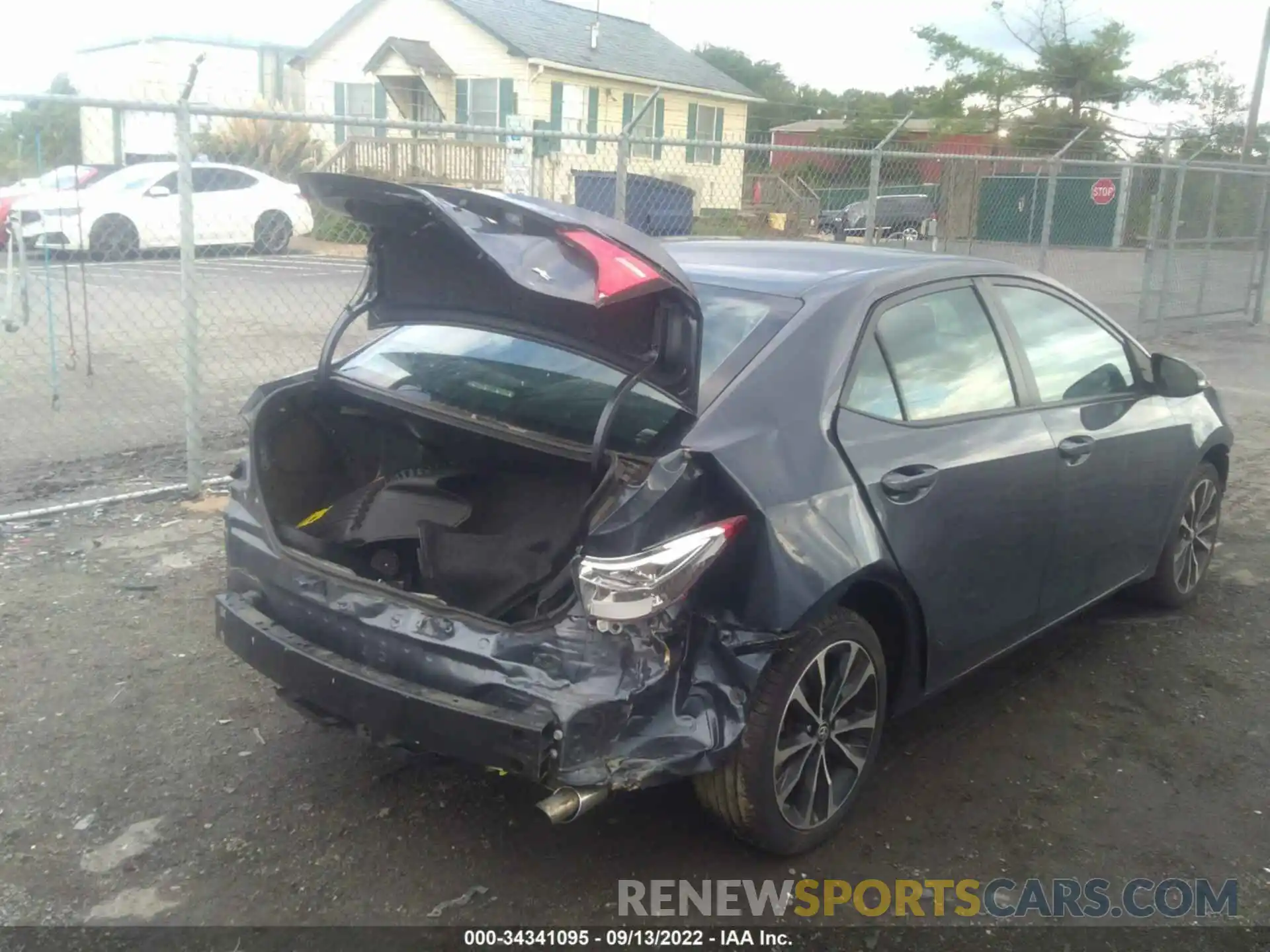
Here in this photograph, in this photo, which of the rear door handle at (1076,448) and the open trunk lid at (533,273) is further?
the rear door handle at (1076,448)

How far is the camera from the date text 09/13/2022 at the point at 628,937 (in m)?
2.80

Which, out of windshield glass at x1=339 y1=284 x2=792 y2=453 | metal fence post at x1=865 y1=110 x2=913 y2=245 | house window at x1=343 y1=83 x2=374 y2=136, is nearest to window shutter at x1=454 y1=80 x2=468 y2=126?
house window at x1=343 y1=83 x2=374 y2=136

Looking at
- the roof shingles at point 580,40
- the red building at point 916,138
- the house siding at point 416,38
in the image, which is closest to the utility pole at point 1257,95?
the red building at point 916,138

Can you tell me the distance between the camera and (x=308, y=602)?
10.2 ft

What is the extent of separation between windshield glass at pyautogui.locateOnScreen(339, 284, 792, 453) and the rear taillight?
1.14ft

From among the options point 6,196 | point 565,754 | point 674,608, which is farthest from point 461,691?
point 6,196

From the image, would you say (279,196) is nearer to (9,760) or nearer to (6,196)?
(6,196)

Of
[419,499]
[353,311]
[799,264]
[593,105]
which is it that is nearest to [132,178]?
[353,311]

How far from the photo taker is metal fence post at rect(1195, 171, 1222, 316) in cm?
1362

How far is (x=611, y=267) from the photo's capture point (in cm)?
272

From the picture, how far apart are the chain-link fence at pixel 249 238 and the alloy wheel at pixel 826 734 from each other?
2.15m

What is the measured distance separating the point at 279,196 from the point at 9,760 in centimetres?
735

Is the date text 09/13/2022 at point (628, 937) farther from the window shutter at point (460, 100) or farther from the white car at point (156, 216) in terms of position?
the window shutter at point (460, 100)

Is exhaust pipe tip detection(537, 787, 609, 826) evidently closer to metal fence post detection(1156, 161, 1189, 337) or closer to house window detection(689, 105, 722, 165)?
metal fence post detection(1156, 161, 1189, 337)
